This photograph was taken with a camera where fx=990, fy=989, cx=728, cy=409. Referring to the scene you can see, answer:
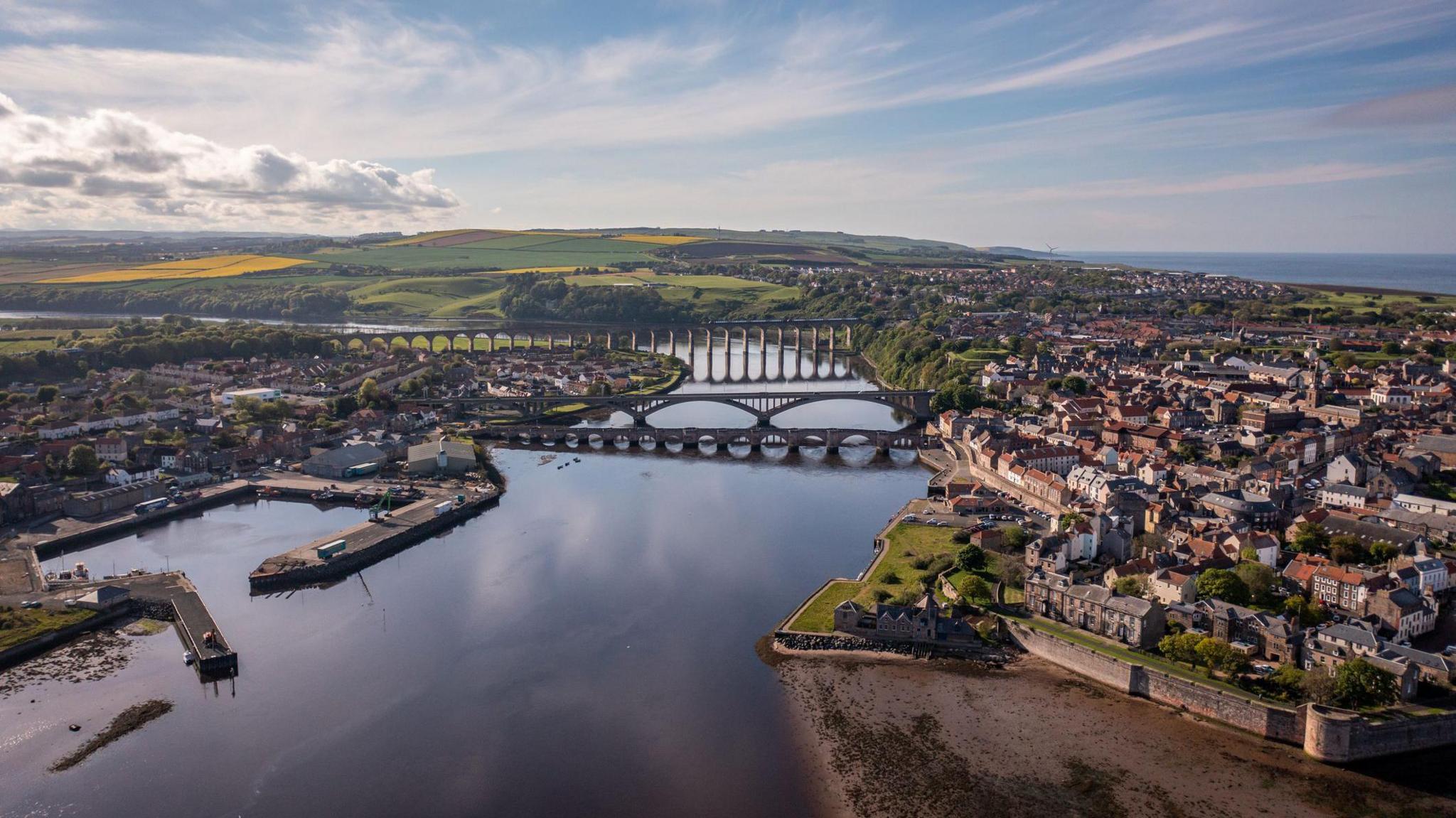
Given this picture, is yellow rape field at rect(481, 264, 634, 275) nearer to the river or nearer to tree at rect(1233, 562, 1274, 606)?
the river

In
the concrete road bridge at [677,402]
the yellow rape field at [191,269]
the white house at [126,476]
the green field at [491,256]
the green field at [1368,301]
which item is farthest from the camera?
the green field at [491,256]

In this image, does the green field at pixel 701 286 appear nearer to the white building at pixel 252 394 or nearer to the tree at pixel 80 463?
the white building at pixel 252 394

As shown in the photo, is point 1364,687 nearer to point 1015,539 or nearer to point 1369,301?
point 1015,539

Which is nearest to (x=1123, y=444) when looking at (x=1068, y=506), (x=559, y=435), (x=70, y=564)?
(x=1068, y=506)

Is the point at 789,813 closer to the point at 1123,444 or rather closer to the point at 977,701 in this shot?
the point at 977,701

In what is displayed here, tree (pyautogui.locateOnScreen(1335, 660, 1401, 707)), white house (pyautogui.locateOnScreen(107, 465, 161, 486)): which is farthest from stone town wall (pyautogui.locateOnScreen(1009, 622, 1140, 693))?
white house (pyautogui.locateOnScreen(107, 465, 161, 486))

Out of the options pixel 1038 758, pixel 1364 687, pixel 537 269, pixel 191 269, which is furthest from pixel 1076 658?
pixel 191 269

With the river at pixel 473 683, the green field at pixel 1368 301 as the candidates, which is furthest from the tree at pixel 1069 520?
the green field at pixel 1368 301
